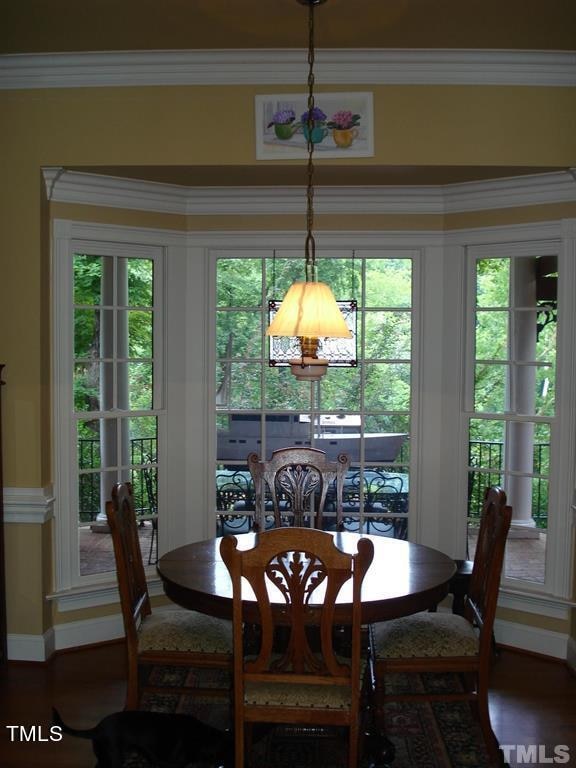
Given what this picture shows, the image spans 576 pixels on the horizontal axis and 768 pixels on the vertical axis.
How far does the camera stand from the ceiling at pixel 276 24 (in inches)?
135

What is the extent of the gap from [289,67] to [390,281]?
1.42 metres

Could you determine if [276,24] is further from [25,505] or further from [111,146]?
[25,505]

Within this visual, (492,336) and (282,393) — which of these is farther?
(282,393)

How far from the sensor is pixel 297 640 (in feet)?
8.94

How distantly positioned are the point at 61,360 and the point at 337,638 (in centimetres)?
208

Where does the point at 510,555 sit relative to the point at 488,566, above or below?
below

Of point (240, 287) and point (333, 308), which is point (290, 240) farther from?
point (333, 308)

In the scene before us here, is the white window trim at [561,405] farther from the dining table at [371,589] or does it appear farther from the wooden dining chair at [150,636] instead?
the wooden dining chair at [150,636]

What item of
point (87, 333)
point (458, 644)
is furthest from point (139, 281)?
point (458, 644)

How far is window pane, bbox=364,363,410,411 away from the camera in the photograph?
4.86 meters

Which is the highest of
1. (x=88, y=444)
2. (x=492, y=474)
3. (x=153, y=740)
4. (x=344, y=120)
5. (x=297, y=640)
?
(x=344, y=120)

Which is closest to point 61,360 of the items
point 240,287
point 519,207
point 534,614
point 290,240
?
A: point 240,287

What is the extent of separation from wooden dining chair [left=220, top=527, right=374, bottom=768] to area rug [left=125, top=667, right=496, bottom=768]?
32 centimetres

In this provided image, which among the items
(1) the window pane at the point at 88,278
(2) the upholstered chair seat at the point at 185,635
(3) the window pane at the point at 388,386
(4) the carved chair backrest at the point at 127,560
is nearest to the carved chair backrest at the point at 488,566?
(2) the upholstered chair seat at the point at 185,635
